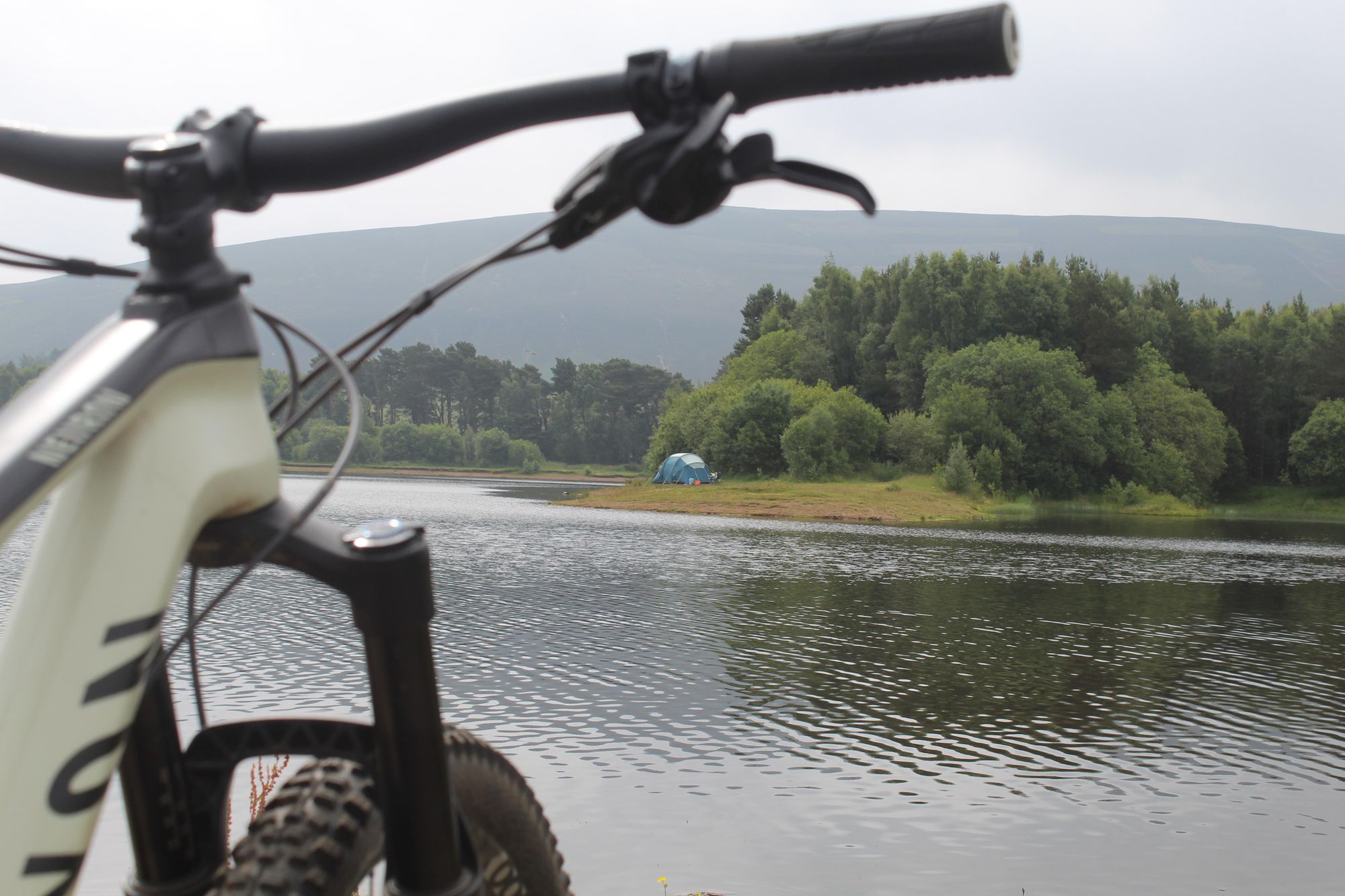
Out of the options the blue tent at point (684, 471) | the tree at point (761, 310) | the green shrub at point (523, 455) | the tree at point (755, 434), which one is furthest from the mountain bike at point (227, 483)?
the green shrub at point (523, 455)

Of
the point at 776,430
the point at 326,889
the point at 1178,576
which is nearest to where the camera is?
the point at 326,889

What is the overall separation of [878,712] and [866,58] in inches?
484

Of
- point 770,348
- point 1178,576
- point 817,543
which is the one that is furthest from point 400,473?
point 1178,576

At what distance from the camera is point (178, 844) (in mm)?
2096

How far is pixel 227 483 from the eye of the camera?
1.73m

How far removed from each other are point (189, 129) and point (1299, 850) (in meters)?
10.2

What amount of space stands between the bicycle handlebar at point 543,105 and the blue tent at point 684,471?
218 ft

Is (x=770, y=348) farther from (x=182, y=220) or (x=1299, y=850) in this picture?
(x=182, y=220)

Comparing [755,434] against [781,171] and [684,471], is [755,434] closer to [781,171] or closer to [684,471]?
[684,471]

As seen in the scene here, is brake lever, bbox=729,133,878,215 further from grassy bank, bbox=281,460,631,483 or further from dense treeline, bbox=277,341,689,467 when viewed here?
dense treeline, bbox=277,341,689,467

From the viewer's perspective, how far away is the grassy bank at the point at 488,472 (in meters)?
105

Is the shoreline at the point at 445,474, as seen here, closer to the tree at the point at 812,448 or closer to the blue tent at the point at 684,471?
the blue tent at the point at 684,471

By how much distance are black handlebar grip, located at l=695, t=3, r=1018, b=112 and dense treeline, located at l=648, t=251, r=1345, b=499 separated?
63921 mm

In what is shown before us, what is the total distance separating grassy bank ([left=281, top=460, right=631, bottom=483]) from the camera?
10481 cm
